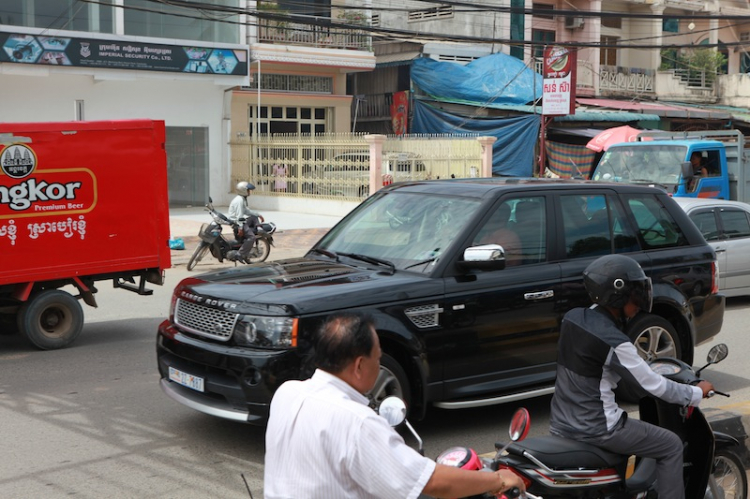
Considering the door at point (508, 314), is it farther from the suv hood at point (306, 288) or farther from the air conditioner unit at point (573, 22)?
the air conditioner unit at point (573, 22)

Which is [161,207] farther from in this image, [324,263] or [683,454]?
[683,454]

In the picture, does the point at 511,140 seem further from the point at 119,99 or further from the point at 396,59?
the point at 119,99

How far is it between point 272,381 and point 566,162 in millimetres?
23504

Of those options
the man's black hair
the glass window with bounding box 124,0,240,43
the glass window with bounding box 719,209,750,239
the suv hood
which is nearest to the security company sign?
the suv hood

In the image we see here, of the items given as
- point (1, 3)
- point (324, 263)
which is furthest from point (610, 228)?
point (1, 3)

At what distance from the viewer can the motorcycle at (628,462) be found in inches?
151

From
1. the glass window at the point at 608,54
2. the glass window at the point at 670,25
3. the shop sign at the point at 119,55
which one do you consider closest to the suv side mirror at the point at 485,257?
the shop sign at the point at 119,55

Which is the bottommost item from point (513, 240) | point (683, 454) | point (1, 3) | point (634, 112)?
point (683, 454)

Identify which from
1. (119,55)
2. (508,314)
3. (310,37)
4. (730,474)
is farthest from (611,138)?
(730,474)

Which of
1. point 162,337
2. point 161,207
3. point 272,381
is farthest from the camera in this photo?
point 161,207

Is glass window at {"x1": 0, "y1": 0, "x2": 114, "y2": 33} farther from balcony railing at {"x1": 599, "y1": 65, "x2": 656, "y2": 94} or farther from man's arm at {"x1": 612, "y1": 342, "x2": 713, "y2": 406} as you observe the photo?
man's arm at {"x1": 612, "y1": 342, "x2": 713, "y2": 406}

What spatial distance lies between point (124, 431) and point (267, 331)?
1.68 meters

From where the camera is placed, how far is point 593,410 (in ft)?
13.4

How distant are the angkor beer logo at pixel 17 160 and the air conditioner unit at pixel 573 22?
2829cm
